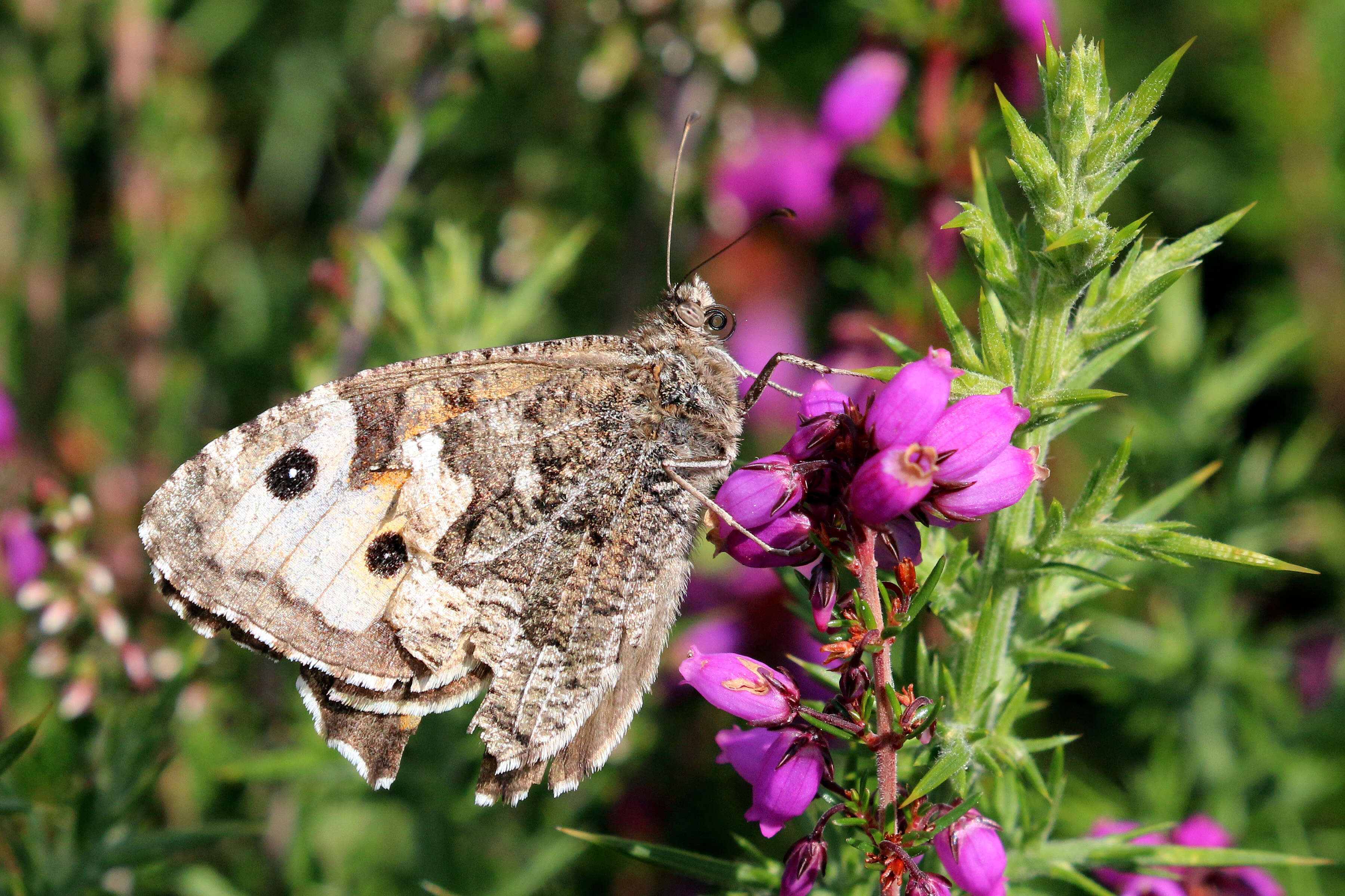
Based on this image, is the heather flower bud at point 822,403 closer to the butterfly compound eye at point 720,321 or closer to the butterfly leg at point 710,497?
the butterfly leg at point 710,497

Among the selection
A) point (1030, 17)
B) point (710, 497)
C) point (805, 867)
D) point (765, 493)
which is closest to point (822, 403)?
point (765, 493)

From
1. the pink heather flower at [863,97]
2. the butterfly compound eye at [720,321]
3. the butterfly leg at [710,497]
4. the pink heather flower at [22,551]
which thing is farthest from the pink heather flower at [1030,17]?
the pink heather flower at [22,551]

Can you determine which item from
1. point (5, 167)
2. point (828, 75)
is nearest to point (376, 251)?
point (828, 75)

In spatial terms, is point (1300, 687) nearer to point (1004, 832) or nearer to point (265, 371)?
point (1004, 832)

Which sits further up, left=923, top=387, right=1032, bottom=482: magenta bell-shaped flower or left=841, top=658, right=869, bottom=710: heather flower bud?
left=923, top=387, right=1032, bottom=482: magenta bell-shaped flower

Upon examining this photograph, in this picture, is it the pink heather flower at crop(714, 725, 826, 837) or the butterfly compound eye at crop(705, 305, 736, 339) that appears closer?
the pink heather flower at crop(714, 725, 826, 837)

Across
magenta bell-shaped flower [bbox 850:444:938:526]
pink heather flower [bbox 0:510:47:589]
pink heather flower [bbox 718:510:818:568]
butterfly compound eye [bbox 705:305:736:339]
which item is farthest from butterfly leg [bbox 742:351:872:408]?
pink heather flower [bbox 0:510:47:589]

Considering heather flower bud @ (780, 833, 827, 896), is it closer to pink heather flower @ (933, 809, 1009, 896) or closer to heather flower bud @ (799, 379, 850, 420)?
pink heather flower @ (933, 809, 1009, 896)

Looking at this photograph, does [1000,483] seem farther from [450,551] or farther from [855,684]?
[450,551]
